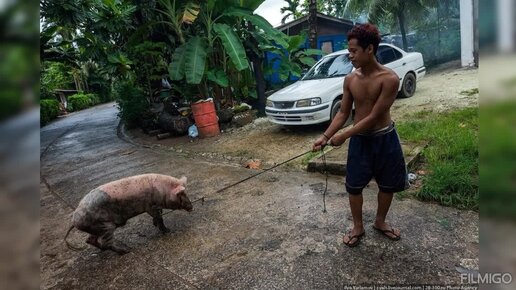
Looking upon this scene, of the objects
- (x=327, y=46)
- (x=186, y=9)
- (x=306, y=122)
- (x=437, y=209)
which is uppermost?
(x=186, y=9)

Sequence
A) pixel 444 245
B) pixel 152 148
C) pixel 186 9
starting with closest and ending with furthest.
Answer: pixel 444 245, pixel 186 9, pixel 152 148

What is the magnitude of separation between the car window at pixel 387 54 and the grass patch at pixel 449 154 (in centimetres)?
192

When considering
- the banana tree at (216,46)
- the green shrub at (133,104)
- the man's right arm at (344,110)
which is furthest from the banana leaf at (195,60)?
the man's right arm at (344,110)

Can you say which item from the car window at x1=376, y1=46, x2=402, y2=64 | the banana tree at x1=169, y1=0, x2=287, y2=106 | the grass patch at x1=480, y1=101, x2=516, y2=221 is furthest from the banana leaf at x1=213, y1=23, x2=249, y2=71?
the grass patch at x1=480, y1=101, x2=516, y2=221

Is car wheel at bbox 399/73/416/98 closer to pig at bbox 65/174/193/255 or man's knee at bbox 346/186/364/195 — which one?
man's knee at bbox 346/186/364/195

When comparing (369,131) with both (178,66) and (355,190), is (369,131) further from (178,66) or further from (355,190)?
(178,66)

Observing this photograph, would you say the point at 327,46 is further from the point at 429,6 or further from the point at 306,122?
the point at 306,122

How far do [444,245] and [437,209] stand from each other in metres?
0.64

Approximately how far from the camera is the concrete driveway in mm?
2387

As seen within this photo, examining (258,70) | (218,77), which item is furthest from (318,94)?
(258,70)

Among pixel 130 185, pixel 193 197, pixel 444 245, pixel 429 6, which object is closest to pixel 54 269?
pixel 130 185

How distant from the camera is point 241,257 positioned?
108 inches

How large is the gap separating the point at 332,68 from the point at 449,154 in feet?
12.2

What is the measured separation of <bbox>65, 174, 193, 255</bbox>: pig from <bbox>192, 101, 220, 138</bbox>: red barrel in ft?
14.9
